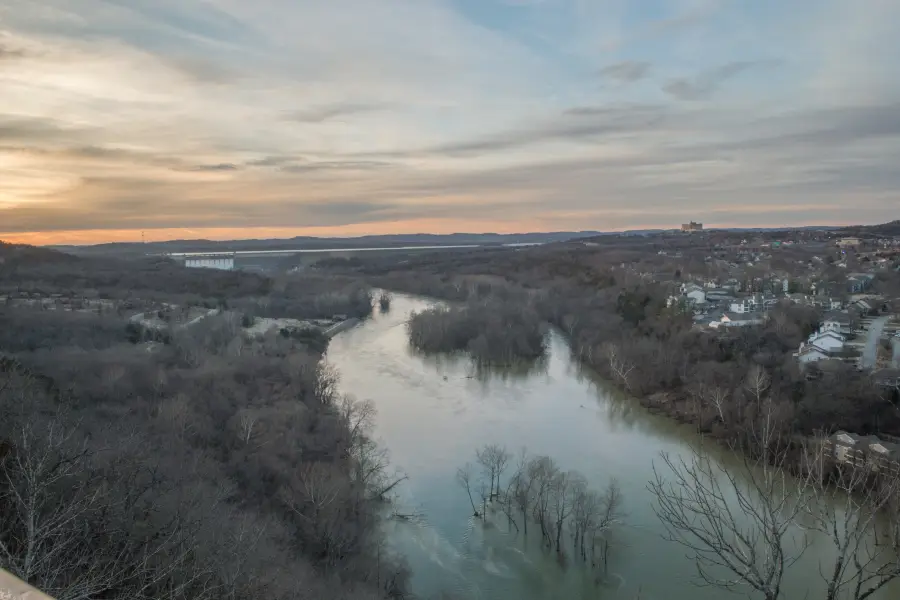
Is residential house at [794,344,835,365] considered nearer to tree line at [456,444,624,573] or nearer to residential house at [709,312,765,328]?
residential house at [709,312,765,328]

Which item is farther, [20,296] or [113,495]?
[20,296]

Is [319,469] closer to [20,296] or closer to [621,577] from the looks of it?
[621,577]

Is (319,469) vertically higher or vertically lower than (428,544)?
higher

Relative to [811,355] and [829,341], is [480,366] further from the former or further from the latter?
[829,341]

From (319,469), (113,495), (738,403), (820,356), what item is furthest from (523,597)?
(820,356)

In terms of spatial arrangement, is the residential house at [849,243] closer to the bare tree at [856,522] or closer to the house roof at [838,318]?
the house roof at [838,318]

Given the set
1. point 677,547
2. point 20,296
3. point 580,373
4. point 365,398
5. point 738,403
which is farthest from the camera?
point 20,296

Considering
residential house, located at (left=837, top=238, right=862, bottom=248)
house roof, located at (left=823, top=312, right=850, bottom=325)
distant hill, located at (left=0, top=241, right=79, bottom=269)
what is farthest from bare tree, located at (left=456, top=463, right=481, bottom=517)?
residential house, located at (left=837, top=238, right=862, bottom=248)

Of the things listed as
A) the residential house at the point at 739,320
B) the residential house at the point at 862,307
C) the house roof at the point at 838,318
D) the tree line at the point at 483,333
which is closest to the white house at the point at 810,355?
the residential house at the point at 739,320
